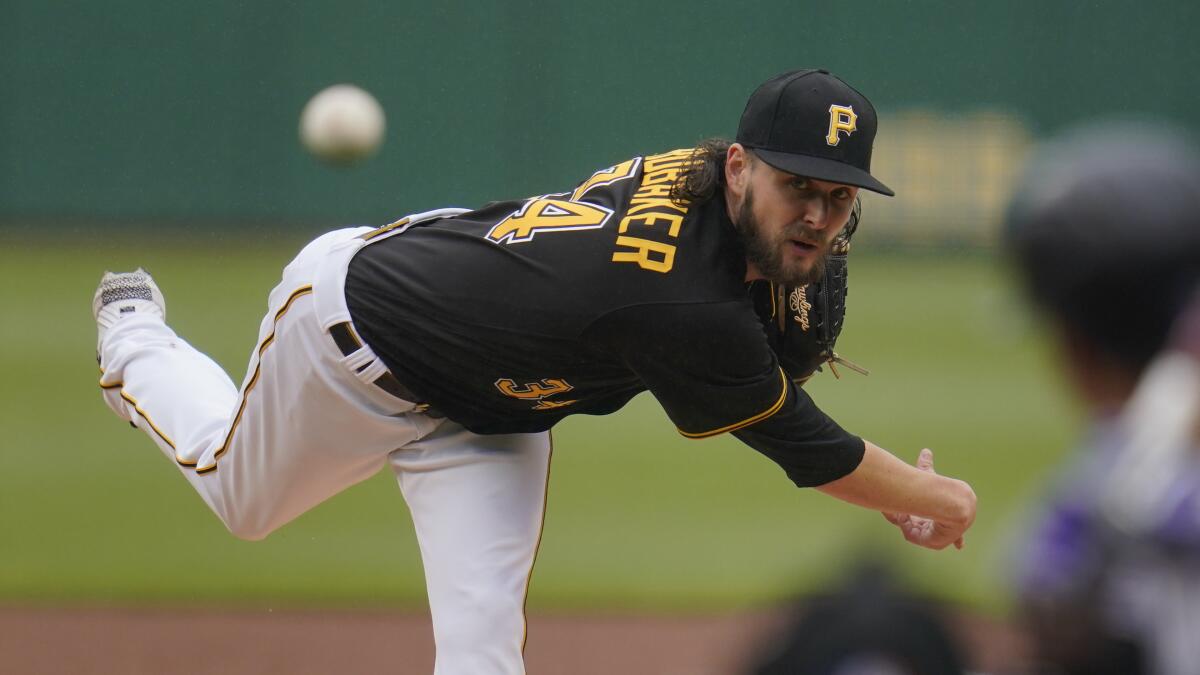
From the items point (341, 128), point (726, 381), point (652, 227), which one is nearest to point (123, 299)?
point (652, 227)

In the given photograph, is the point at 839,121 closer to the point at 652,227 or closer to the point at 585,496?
the point at 652,227

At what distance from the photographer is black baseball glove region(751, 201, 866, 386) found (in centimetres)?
369

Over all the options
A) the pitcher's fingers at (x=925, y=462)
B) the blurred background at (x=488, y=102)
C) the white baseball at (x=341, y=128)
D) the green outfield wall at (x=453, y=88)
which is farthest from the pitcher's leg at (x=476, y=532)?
the green outfield wall at (x=453, y=88)

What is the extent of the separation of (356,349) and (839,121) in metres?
1.32

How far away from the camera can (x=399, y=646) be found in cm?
579

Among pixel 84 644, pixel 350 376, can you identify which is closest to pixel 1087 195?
pixel 350 376

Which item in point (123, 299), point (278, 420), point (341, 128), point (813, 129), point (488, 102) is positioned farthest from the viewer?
point (488, 102)

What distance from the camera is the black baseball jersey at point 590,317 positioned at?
3.42 metres

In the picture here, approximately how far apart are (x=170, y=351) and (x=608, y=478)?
3.67m

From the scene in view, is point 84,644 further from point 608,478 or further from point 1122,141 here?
point 1122,141

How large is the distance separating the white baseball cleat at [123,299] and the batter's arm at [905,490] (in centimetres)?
219

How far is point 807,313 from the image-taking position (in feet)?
12.3

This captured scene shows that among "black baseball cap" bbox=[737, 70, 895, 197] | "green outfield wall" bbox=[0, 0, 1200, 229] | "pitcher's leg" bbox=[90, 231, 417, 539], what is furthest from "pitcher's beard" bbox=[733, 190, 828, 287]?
"green outfield wall" bbox=[0, 0, 1200, 229]

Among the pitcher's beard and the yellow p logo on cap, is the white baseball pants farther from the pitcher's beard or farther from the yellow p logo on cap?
the yellow p logo on cap
